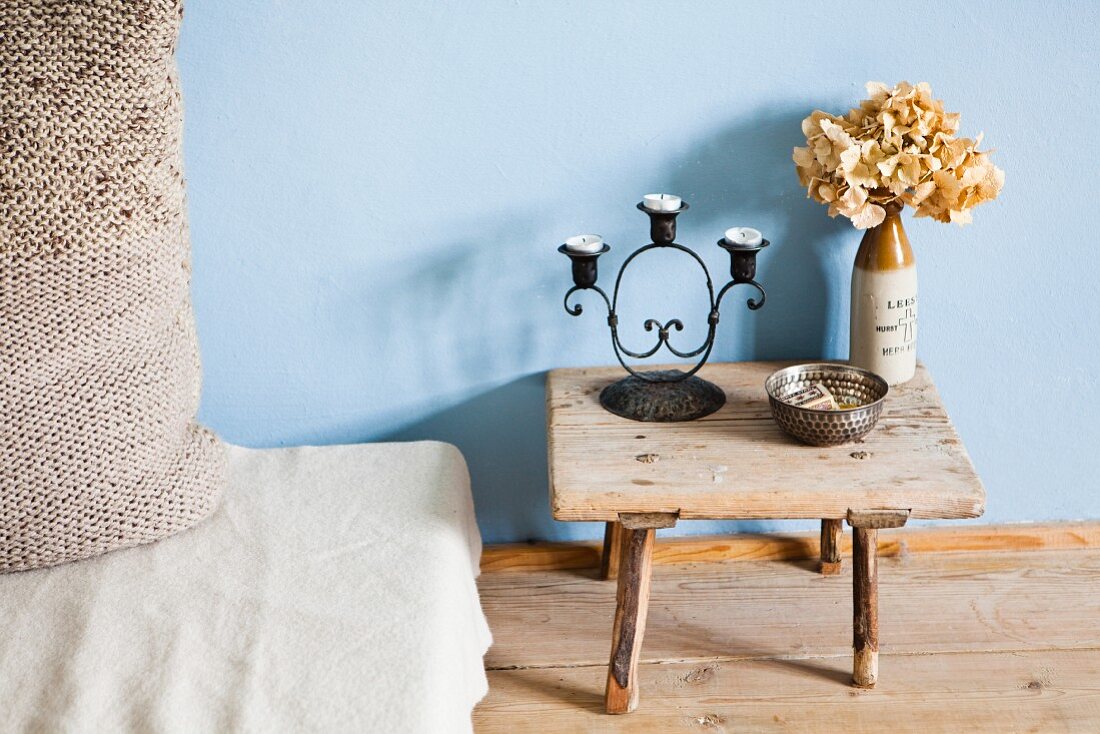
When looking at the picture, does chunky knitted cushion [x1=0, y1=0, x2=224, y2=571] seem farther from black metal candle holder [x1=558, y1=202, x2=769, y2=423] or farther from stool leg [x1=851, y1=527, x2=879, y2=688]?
stool leg [x1=851, y1=527, x2=879, y2=688]

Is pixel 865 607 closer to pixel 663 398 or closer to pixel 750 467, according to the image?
pixel 750 467

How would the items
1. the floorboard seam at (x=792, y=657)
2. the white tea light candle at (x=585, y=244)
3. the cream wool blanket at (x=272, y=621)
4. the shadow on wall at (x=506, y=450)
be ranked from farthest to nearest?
the shadow on wall at (x=506, y=450) → the floorboard seam at (x=792, y=657) → the white tea light candle at (x=585, y=244) → the cream wool blanket at (x=272, y=621)

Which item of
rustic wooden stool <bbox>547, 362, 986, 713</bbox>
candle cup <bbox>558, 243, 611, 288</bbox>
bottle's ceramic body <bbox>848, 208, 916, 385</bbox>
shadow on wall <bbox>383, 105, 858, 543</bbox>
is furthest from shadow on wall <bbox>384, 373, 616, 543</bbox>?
bottle's ceramic body <bbox>848, 208, 916, 385</bbox>

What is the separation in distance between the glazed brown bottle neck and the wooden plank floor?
1.63 feet

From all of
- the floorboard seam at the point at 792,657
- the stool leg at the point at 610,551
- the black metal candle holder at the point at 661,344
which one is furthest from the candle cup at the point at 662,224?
the floorboard seam at the point at 792,657

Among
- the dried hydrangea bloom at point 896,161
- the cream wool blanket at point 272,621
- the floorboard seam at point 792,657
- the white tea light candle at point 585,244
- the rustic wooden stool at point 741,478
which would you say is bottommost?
the floorboard seam at point 792,657

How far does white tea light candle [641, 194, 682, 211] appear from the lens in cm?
127

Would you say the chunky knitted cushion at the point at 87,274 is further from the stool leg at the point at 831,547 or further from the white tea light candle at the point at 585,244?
the stool leg at the point at 831,547

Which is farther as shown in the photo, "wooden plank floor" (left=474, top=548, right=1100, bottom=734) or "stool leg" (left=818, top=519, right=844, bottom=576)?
"stool leg" (left=818, top=519, right=844, bottom=576)

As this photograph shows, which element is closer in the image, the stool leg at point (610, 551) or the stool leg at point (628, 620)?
the stool leg at point (628, 620)

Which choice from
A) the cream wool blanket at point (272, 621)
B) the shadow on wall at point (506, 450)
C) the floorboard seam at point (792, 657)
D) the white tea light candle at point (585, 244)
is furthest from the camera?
the shadow on wall at point (506, 450)

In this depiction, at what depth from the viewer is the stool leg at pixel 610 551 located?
5.07 ft

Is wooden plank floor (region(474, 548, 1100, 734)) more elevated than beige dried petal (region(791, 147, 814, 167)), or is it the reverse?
beige dried petal (region(791, 147, 814, 167))

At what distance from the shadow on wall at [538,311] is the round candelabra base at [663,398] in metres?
0.12
